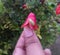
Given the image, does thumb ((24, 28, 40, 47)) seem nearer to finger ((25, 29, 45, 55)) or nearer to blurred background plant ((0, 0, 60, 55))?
finger ((25, 29, 45, 55))

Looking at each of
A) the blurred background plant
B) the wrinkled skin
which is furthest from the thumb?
the blurred background plant

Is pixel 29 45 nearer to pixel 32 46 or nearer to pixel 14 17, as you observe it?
pixel 32 46

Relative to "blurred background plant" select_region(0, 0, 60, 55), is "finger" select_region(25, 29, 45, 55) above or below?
above

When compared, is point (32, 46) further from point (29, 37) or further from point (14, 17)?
point (14, 17)

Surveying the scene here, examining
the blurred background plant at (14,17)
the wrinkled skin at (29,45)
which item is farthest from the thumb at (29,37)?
the blurred background plant at (14,17)

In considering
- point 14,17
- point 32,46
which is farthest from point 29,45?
point 14,17

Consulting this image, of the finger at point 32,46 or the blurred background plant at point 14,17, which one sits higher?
the finger at point 32,46

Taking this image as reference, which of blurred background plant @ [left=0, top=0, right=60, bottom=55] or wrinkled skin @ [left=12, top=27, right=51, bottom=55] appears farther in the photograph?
blurred background plant @ [left=0, top=0, right=60, bottom=55]

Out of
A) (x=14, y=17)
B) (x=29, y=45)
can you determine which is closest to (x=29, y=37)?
(x=29, y=45)

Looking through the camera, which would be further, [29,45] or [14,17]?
[14,17]

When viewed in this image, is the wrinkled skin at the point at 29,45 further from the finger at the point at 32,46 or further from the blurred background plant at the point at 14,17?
the blurred background plant at the point at 14,17

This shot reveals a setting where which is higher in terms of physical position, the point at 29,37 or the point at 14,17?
the point at 29,37

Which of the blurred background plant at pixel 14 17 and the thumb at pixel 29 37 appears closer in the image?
the thumb at pixel 29 37
